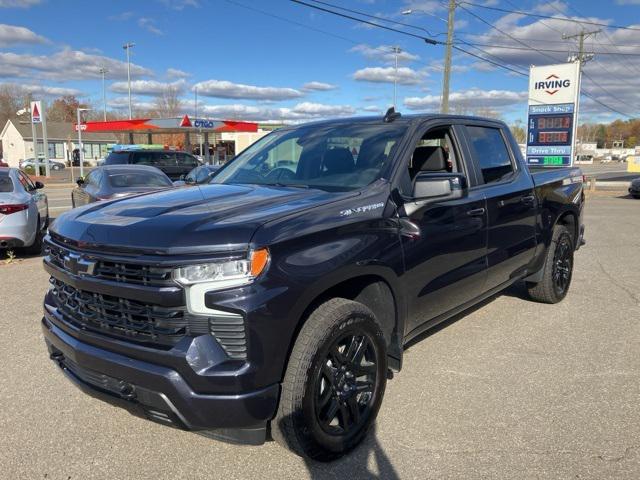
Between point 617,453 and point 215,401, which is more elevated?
point 215,401

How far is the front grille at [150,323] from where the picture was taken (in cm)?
250

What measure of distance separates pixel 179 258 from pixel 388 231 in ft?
4.38

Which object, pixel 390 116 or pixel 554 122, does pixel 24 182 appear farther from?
pixel 554 122

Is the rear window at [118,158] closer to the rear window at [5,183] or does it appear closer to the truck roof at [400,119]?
the rear window at [5,183]

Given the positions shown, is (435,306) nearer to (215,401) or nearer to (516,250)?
(516,250)

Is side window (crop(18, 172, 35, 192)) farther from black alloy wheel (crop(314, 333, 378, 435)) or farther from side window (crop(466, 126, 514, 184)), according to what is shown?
black alloy wheel (crop(314, 333, 378, 435))

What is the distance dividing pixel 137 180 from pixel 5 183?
2291 mm

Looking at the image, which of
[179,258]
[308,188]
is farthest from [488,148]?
[179,258]

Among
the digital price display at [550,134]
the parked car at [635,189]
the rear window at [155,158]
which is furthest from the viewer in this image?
the digital price display at [550,134]

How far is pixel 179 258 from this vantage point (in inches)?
98.7

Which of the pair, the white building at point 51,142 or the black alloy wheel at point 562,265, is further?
the white building at point 51,142

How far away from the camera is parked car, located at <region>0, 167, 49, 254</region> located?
27.2 feet

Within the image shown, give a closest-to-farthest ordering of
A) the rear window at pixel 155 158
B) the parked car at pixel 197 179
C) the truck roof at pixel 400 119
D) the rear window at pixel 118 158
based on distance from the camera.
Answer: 1. the truck roof at pixel 400 119
2. the parked car at pixel 197 179
3. the rear window at pixel 118 158
4. the rear window at pixel 155 158

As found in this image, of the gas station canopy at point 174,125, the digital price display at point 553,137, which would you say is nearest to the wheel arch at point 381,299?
the digital price display at point 553,137
